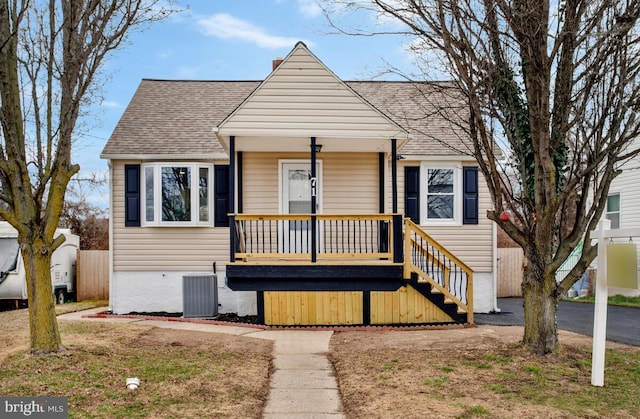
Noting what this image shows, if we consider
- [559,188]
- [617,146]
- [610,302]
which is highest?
[617,146]

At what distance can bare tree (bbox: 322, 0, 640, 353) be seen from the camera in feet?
22.6

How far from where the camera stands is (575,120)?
22.6 ft

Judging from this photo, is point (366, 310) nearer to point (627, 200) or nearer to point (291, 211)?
point (291, 211)

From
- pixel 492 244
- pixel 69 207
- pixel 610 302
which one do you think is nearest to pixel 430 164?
pixel 492 244

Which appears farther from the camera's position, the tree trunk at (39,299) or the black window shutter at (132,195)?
the black window shutter at (132,195)

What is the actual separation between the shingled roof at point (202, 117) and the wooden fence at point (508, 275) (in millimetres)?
5724

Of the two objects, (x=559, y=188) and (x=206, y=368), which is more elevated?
(x=559, y=188)

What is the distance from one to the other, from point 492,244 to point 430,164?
7.88ft

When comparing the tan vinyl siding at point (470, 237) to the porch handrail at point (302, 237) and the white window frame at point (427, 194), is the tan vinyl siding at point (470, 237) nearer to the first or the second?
the white window frame at point (427, 194)

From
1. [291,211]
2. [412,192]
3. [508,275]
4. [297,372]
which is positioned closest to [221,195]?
[291,211]

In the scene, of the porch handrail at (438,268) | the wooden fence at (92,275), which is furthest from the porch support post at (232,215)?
the wooden fence at (92,275)

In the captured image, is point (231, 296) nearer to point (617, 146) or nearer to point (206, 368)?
point (206, 368)

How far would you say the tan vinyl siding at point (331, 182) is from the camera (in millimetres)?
12047

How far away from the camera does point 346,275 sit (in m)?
9.13
